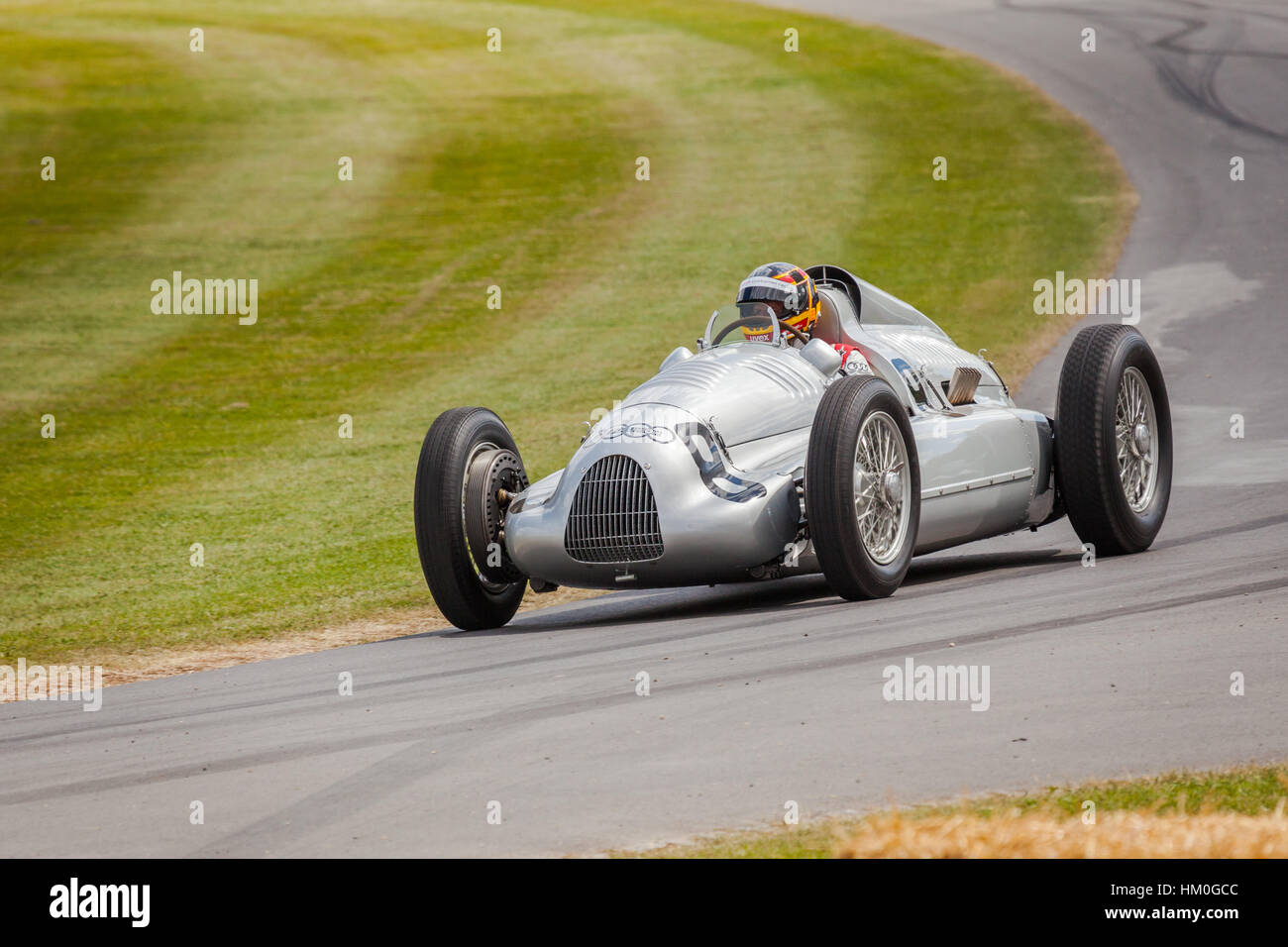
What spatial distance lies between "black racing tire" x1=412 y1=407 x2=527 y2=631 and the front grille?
0.81m

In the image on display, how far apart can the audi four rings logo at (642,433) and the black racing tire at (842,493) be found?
821mm

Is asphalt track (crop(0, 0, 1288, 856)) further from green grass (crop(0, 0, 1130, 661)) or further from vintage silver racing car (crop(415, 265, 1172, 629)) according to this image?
green grass (crop(0, 0, 1130, 661))

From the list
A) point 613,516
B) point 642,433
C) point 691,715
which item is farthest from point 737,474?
point 691,715

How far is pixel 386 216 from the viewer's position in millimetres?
30281

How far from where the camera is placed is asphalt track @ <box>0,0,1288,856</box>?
5.89 m

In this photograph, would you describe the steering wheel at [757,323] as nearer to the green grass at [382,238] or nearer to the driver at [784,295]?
the driver at [784,295]

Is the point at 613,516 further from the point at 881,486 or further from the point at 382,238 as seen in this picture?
the point at 382,238

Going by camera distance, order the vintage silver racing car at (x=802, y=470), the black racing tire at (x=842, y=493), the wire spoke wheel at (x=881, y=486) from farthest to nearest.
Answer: the wire spoke wheel at (x=881, y=486), the vintage silver racing car at (x=802, y=470), the black racing tire at (x=842, y=493)

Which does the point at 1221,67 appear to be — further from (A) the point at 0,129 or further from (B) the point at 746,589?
(B) the point at 746,589

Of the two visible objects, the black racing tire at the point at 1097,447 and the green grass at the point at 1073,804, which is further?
the black racing tire at the point at 1097,447

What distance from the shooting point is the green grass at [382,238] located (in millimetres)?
15328

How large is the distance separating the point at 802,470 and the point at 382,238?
20.0m

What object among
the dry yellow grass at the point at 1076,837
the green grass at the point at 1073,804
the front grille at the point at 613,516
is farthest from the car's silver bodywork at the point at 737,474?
the dry yellow grass at the point at 1076,837
